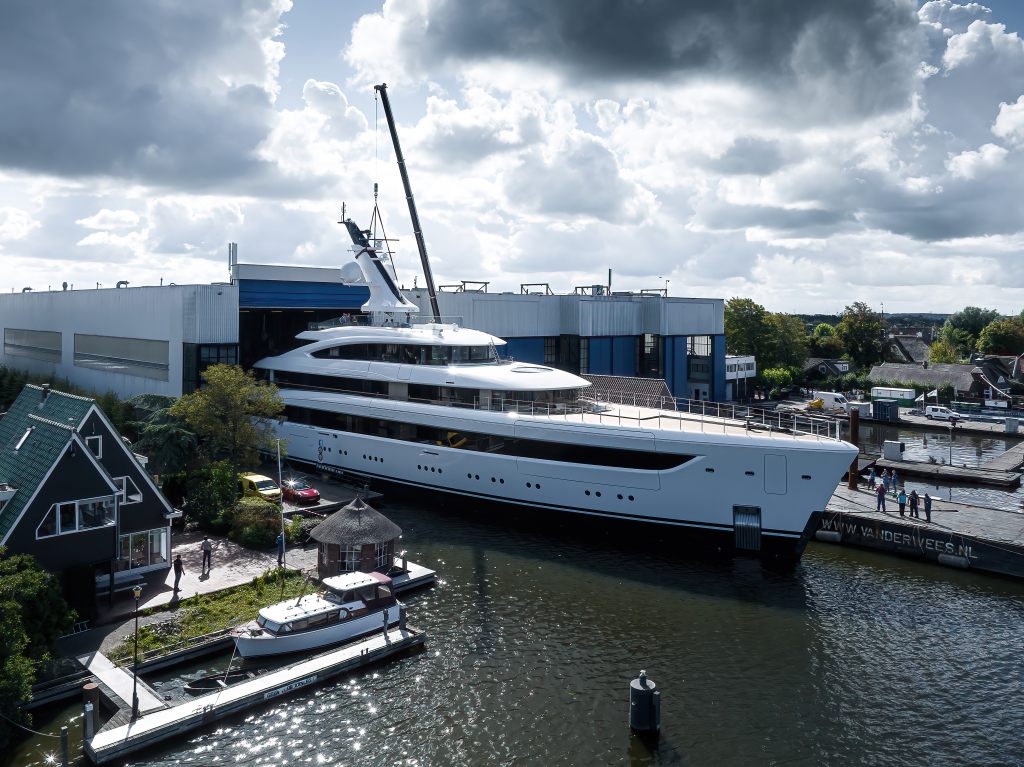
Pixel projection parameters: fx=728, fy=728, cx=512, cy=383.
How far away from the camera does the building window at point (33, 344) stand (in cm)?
4928

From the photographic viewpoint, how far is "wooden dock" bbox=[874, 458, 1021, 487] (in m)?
35.9

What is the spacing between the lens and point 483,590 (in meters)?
20.9

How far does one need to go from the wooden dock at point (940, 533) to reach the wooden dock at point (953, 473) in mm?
8644

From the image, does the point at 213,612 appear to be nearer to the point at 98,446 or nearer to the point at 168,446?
the point at 98,446

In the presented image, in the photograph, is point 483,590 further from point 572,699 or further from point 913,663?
point 913,663

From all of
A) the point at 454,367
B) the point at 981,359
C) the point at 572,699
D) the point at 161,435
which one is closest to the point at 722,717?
the point at 572,699

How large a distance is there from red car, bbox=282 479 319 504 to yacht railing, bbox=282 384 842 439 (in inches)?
199

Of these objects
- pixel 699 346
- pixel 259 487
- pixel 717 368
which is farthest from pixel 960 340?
pixel 259 487

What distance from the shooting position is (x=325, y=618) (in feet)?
57.6

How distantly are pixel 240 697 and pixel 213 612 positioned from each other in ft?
14.1

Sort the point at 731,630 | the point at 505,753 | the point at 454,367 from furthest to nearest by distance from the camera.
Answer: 1. the point at 454,367
2. the point at 731,630
3. the point at 505,753

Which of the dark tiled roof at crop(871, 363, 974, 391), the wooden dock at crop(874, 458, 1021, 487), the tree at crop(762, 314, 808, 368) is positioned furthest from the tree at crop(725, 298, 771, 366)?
the wooden dock at crop(874, 458, 1021, 487)

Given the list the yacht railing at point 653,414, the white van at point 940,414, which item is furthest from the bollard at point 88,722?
the white van at point 940,414

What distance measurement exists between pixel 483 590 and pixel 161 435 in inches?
A: 548
